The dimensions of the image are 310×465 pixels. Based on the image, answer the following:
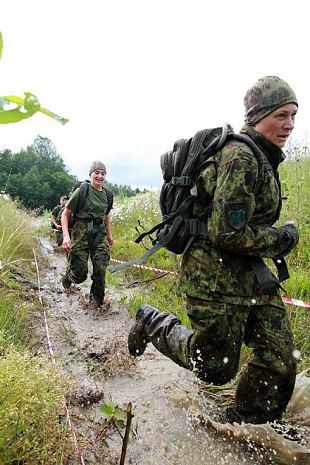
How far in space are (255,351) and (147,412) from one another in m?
0.85

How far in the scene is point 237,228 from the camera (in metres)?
2.17

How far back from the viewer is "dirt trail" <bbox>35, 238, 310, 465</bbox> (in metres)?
2.16

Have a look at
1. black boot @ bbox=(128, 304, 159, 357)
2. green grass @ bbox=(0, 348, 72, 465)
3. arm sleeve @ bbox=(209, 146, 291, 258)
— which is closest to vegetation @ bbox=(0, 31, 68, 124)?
green grass @ bbox=(0, 348, 72, 465)

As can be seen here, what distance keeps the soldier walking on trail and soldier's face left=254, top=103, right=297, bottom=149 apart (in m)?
3.29

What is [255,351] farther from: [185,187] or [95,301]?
[95,301]

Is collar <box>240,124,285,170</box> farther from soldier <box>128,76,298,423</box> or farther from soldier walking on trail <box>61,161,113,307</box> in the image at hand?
soldier walking on trail <box>61,161,113,307</box>

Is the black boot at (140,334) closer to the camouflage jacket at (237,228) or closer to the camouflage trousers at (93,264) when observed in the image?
the camouflage jacket at (237,228)

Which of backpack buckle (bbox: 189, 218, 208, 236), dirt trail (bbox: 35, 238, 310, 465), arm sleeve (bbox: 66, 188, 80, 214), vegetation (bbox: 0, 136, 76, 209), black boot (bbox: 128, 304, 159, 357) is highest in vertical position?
backpack buckle (bbox: 189, 218, 208, 236)

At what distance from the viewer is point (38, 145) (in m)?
63.4

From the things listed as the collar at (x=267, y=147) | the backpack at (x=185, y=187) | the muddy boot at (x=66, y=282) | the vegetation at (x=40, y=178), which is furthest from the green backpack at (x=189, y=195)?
the vegetation at (x=40, y=178)

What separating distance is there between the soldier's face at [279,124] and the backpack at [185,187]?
0.21 meters

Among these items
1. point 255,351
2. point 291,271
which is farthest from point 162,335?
point 291,271

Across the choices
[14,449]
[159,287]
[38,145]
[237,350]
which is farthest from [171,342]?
[38,145]

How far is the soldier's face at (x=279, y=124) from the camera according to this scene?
7.66 ft
